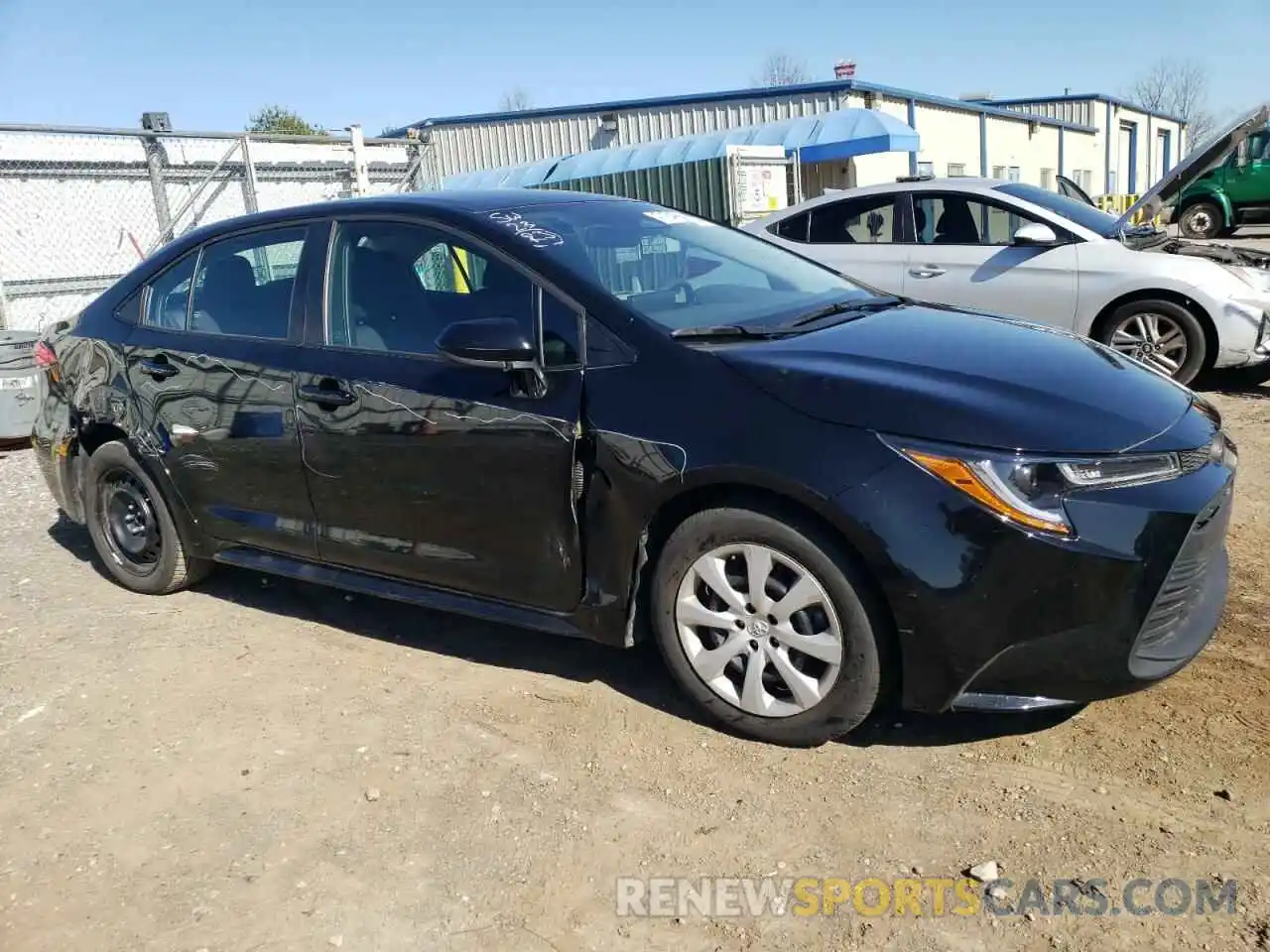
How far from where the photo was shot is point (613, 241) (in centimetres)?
377

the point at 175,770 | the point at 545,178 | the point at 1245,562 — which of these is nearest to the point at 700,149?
the point at 545,178

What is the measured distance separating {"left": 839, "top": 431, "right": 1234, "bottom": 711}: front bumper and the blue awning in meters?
14.5

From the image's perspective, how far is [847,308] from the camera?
3812 mm

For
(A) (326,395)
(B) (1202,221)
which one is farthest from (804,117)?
(A) (326,395)

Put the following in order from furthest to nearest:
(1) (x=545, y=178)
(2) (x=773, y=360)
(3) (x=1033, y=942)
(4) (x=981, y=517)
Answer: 1. (1) (x=545, y=178)
2. (2) (x=773, y=360)
3. (4) (x=981, y=517)
4. (3) (x=1033, y=942)

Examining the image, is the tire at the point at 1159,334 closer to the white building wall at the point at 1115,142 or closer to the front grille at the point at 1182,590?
the front grille at the point at 1182,590

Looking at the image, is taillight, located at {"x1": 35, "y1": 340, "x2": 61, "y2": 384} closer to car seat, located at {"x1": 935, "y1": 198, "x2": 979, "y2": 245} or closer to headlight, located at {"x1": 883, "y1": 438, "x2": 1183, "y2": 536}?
headlight, located at {"x1": 883, "y1": 438, "x2": 1183, "y2": 536}

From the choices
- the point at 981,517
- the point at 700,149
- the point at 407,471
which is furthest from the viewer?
the point at 700,149

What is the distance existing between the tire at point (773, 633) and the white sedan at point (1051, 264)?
187 inches

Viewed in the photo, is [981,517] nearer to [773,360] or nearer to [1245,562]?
[773,360]

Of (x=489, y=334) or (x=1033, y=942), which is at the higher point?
(x=489, y=334)

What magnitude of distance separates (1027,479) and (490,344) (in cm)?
161

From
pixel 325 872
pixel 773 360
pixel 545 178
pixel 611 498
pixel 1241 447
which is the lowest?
pixel 325 872

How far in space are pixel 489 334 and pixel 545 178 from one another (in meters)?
17.4
